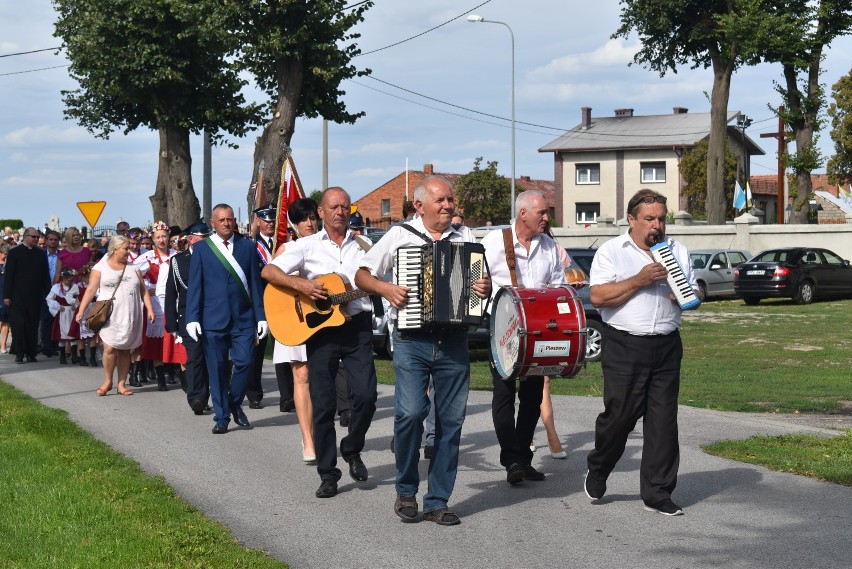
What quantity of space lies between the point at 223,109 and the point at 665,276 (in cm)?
2902

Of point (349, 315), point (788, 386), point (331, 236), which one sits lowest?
point (788, 386)

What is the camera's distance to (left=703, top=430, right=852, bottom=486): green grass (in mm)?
8344

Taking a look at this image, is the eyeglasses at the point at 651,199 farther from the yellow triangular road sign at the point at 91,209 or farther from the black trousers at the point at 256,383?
the yellow triangular road sign at the point at 91,209

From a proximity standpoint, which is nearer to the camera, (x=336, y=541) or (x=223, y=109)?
(x=336, y=541)

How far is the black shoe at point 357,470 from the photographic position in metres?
8.40

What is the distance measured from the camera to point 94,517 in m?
7.03

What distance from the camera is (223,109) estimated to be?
1364 inches

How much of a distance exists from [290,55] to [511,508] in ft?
67.2

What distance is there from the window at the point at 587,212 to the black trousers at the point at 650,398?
75662mm

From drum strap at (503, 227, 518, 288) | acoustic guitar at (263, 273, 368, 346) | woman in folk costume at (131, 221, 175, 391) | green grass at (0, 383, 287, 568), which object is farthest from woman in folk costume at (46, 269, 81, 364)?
drum strap at (503, 227, 518, 288)

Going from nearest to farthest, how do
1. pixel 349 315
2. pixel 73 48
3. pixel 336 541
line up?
pixel 336 541, pixel 349 315, pixel 73 48

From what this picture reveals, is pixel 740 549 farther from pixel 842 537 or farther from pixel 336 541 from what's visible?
pixel 336 541

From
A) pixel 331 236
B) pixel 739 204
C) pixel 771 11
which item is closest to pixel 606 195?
pixel 739 204

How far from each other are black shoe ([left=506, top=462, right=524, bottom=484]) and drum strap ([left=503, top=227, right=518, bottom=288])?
47.9 inches
